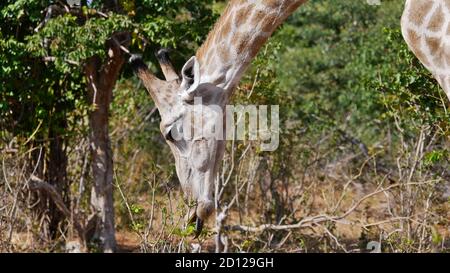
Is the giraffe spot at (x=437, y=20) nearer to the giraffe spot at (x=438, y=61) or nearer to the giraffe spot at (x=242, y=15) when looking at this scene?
the giraffe spot at (x=438, y=61)

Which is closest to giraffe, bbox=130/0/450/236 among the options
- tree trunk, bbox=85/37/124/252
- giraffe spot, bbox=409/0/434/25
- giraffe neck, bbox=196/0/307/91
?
giraffe neck, bbox=196/0/307/91

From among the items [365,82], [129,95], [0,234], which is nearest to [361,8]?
[129,95]

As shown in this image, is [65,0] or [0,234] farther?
[65,0]

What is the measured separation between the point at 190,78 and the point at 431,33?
6.05 feet

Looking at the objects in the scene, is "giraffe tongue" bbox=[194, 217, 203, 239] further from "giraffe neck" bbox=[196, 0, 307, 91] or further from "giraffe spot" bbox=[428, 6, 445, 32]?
"giraffe spot" bbox=[428, 6, 445, 32]

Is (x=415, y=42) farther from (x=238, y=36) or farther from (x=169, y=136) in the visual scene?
(x=169, y=136)

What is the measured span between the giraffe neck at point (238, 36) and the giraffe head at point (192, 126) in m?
0.12

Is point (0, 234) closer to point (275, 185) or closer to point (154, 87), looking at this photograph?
point (154, 87)

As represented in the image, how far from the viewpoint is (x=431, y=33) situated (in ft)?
18.7

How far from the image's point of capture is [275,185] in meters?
9.91

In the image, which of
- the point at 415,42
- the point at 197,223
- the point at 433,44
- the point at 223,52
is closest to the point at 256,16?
the point at 223,52

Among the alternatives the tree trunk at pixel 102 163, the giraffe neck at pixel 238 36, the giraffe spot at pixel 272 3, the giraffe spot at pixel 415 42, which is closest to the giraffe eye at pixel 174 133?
the giraffe neck at pixel 238 36

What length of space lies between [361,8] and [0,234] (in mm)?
8247

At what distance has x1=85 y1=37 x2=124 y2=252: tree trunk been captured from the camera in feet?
30.7
